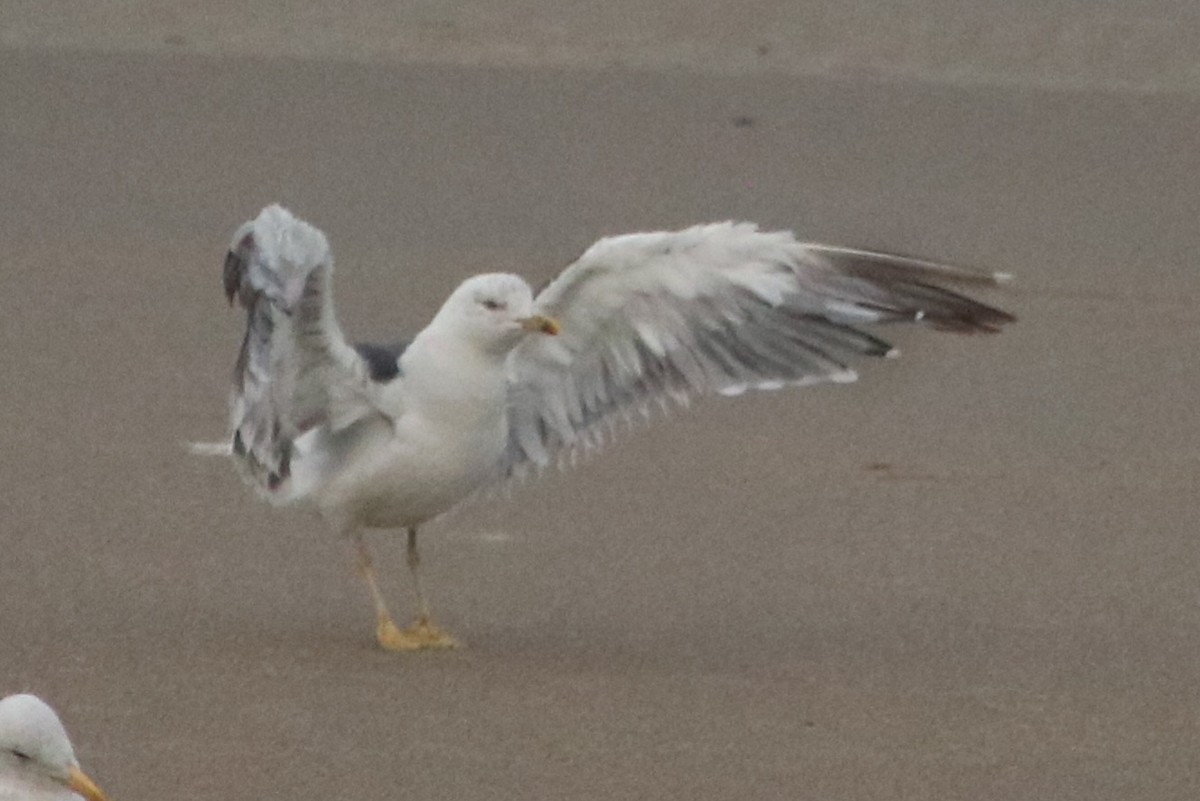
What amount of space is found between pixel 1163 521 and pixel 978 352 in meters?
1.95

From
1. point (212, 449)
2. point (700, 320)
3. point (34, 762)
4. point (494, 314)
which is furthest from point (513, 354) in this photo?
point (34, 762)

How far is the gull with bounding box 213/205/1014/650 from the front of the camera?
7715 mm

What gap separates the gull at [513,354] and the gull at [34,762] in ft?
6.26

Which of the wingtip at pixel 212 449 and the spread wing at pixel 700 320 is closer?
the spread wing at pixel 700 320

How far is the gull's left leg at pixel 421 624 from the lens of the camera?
25.6 feet

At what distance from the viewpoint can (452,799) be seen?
660 centimetres

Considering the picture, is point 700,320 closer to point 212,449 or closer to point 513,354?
point 513,354

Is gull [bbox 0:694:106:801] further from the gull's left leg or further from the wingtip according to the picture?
the wingtip

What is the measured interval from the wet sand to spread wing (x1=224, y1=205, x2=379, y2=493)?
43 cm

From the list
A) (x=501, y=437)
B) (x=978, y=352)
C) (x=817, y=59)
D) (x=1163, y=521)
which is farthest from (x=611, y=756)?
(x=817, y=59)

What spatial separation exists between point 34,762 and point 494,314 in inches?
87.1

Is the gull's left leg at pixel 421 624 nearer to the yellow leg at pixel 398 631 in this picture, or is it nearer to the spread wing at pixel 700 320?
the yellow leg at pixel 398 631

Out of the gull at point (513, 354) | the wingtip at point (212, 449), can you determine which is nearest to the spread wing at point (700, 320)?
the gull at point (513, 354)

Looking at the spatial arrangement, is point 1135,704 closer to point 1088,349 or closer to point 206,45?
point 1088,349
